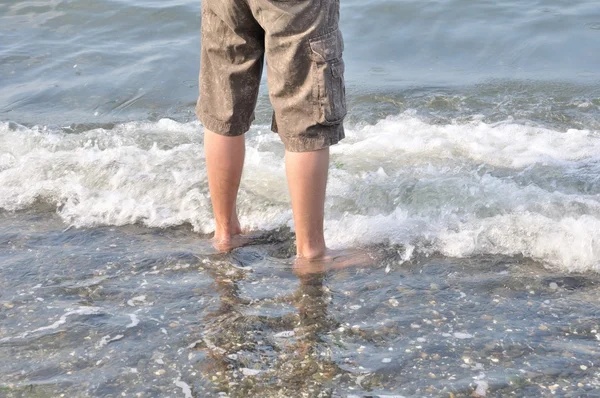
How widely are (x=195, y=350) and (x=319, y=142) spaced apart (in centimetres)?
91

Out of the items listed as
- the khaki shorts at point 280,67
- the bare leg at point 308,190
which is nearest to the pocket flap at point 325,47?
the khaki shorts at point 280,67

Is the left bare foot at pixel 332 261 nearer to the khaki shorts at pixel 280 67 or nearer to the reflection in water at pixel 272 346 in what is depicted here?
the reflection in water at pixel 272 346

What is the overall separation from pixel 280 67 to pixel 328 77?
19 cm

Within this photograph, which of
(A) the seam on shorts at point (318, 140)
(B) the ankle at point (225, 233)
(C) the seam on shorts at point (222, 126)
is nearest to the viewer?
(A) the seam on shorts at point (318, 140)

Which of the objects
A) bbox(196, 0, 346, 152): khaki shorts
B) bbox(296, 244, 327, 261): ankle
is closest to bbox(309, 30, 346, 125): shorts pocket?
bbox(196, 0, 346, 152): khaki shorts

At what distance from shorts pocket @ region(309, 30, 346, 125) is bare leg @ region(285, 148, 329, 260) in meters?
0.19

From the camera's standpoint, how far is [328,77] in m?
2.99

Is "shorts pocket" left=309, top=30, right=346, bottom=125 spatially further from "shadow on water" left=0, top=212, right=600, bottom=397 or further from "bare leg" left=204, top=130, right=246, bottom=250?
"shadow on water" left=0, top=212, right=600, bottom=397

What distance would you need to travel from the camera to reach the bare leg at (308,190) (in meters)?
3.20

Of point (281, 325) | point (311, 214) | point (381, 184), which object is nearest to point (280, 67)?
point (311, 214)

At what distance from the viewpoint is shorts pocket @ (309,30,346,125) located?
2959 mm

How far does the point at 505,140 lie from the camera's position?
495cm

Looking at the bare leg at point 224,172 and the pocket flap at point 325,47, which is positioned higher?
the pocket flap at point 325,47

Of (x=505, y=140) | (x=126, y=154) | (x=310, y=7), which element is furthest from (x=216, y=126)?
(x=505, y=140)
